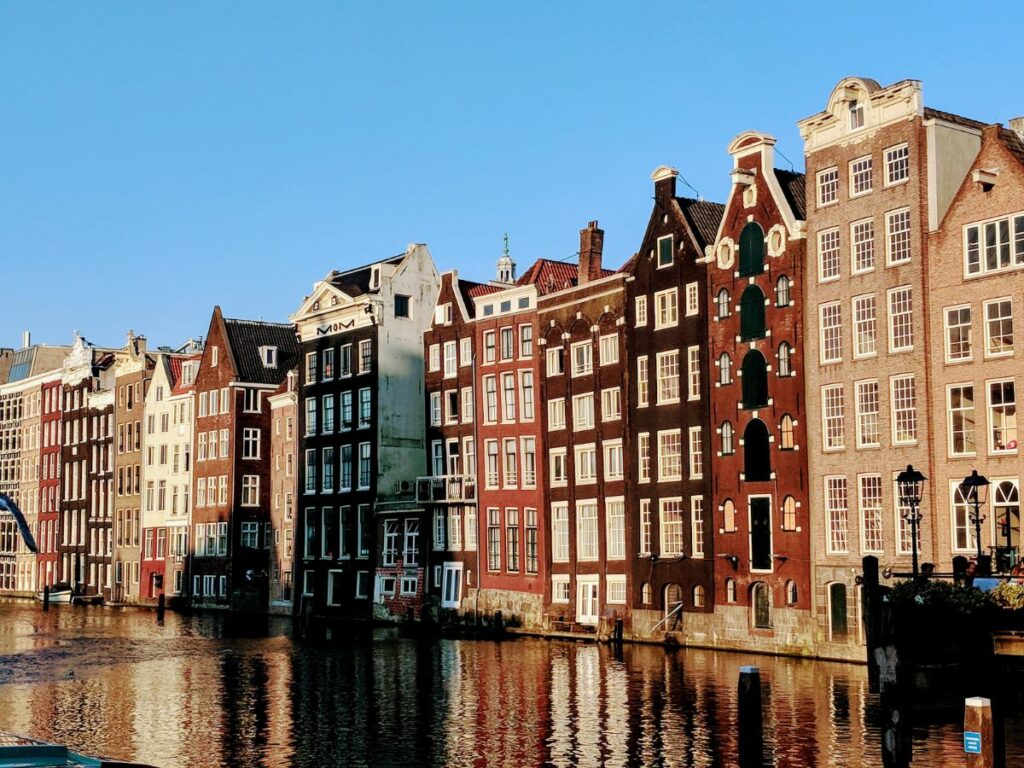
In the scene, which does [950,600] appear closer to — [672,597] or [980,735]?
[980,735]

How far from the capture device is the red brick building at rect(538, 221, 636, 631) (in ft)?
230

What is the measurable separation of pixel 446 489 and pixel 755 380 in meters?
25.8

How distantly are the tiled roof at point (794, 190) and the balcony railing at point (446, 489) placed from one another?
27.3m

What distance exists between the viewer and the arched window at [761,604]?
60281 millimetres

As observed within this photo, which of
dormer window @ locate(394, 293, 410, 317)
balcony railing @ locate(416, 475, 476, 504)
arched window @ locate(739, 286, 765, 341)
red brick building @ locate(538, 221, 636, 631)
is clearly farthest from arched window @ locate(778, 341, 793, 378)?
dormer window @ locate(394, 293, 410, 317)

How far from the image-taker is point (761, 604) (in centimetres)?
6091

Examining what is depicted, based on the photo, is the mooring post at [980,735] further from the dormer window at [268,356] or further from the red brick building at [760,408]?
the dormer window at [268,356]

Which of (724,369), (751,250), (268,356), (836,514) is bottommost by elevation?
(836,514)

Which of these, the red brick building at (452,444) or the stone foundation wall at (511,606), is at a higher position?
the red brick building at (452,444)

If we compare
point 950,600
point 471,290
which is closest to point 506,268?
point 471,290

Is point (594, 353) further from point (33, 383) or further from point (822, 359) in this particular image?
point (33, 383)

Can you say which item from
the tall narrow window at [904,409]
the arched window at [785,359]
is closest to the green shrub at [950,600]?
the tall narrow window at [904,409]

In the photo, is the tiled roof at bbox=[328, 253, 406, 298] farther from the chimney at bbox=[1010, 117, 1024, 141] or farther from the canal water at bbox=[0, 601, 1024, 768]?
the chimney at bbox=[1010, 117, 1024, 141]

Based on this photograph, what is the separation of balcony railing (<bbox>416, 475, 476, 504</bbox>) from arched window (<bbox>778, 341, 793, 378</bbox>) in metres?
25.4
